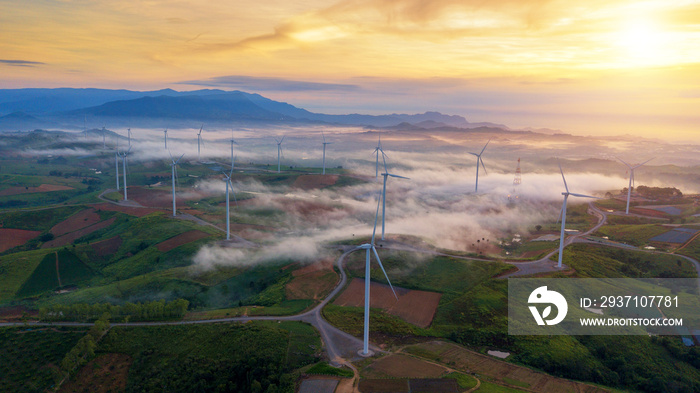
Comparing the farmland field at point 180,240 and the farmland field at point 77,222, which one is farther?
the farmland field at point 77,222

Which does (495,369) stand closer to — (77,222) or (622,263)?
(622,263)

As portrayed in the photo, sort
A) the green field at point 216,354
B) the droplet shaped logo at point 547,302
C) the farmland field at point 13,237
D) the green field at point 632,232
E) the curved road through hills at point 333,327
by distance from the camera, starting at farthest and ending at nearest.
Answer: the farmland field at point 13,237 < the green field at point 632,232 < the droplet shaped logo at point 547,302 < the curved road through hills at point 333,327 < the green field at point 216,354

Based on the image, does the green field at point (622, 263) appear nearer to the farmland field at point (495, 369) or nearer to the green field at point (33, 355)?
the farmland field at point (495, 369)

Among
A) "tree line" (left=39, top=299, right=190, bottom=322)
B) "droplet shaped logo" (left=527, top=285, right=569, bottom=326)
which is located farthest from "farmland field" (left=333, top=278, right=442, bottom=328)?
"tree line" (left=39, top=299, right=190, bottom=322)

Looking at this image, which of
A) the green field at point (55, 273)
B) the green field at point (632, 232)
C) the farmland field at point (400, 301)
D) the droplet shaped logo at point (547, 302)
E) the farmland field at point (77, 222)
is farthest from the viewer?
the farmland field at point (77, 222)

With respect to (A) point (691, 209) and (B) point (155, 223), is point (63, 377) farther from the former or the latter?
(A) point (691, 209)

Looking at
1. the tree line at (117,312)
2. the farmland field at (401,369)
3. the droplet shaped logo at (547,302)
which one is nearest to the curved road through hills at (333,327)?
the tree line at (117,312)
